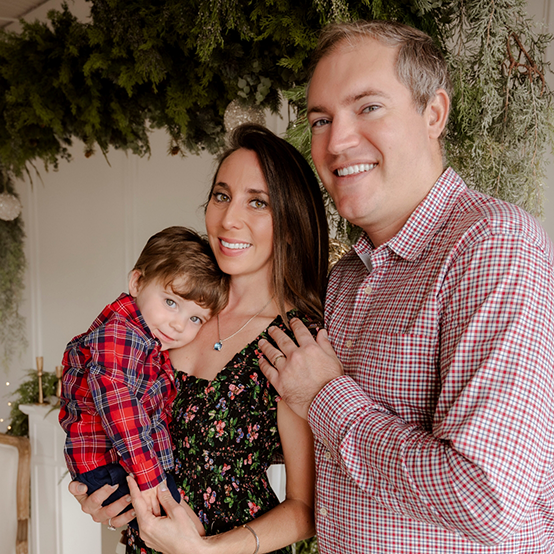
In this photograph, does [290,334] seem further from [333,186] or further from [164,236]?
[164,236]

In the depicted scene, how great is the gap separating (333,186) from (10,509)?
2.49 m

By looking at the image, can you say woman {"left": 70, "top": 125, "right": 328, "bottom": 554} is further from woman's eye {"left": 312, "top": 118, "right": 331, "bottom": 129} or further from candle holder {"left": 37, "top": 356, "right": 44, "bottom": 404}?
candle holder {"left": 37, "top": 356, "right": 44, "bottom": 404}

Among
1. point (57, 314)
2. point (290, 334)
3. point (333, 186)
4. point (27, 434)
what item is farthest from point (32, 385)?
point (333, 186)

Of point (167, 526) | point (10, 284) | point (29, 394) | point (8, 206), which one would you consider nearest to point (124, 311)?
point (167, 526)

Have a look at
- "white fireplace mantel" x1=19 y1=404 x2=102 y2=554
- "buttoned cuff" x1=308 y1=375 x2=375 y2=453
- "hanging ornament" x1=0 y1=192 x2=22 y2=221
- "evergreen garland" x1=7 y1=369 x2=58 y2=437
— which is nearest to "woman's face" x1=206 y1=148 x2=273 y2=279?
"buttoned cuff" x1=308 y1=375 x2=375 y2=453

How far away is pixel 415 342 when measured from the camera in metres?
1.06

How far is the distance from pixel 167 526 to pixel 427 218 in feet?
3.16

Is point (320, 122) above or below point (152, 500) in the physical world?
above

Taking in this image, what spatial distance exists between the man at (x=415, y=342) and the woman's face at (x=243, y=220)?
23 centimetres

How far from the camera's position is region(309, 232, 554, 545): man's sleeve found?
86 cm

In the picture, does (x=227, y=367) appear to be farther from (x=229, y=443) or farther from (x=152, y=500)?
(x=152, y=500)

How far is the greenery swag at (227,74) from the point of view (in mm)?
1543

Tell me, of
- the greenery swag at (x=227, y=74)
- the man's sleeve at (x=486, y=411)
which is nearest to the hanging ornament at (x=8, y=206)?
the greenery swag at (x=227, y=74)

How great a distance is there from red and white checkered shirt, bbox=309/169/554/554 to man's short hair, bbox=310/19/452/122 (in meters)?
0.22
